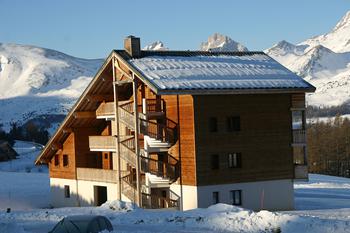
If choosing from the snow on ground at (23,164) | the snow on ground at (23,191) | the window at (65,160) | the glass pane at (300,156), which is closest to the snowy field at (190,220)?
the glass pane at (300,156)

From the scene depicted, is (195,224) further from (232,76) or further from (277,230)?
(232,76)

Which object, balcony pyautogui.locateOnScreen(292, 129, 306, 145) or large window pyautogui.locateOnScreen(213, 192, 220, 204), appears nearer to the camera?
large window pyautogui.locateOnScreen(213, 192, 220, 204)

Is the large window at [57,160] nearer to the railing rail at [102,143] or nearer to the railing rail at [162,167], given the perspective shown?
the railing rail at [102,143]

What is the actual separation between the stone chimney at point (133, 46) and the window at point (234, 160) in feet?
28.4

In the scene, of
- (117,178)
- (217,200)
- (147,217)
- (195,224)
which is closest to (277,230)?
(195,224)

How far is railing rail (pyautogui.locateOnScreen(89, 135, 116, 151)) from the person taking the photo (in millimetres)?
48500

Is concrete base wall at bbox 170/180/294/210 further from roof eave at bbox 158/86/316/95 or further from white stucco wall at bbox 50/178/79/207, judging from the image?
white stucco wall at bbox 50/178/79/207

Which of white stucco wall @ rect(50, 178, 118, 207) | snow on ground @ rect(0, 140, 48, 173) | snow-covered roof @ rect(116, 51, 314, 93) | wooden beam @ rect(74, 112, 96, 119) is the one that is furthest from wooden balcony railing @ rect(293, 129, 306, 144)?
snow on ground @ rect(0, 140, 48, 173)

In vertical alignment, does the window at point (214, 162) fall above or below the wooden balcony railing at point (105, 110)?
below

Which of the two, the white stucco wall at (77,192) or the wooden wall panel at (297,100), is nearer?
the wooden wall panel at (297,100)

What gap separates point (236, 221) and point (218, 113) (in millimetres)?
15078

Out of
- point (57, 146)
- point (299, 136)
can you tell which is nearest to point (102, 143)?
point (57, 146)

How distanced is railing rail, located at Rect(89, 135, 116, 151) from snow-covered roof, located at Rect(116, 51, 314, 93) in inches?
269

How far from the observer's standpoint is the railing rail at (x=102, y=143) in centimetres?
4850
